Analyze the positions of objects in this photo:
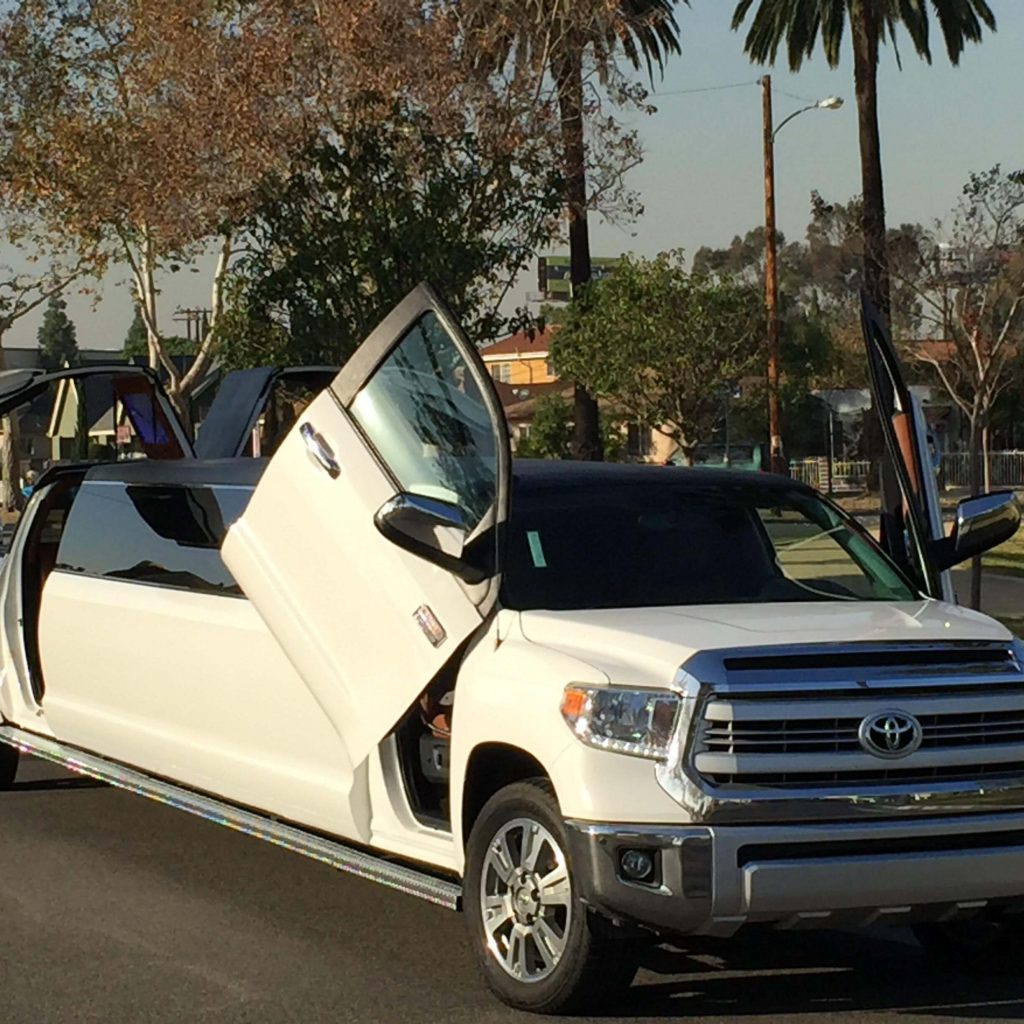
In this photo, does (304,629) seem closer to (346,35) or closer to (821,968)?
(821,968)

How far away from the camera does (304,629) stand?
713 cm

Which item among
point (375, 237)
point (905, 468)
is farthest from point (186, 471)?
point (375, 237)

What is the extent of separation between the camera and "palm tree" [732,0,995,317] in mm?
39875

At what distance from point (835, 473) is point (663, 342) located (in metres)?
16.8

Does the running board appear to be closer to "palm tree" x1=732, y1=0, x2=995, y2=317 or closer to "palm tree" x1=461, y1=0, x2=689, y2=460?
"palm tree" x1=461, y1=0, x2=689, y2=460

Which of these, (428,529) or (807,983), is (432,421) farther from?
(807,983)

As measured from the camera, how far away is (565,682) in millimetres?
5941

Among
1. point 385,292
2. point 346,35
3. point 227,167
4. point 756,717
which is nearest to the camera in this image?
point 756,717

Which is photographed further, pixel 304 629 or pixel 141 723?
pixel 141 723

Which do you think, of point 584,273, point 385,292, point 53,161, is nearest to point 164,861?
point 385,292

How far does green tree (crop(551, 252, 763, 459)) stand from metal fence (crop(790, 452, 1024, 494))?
1027 cm

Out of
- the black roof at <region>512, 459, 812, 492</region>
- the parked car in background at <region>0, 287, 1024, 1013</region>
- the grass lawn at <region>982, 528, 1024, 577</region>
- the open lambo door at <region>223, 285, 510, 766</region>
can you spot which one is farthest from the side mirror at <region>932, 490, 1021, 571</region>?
the grass lawn at <region>982, 528, 1024, 577</region>

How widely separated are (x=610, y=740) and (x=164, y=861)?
11.7 feet

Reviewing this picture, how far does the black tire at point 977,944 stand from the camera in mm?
6660
